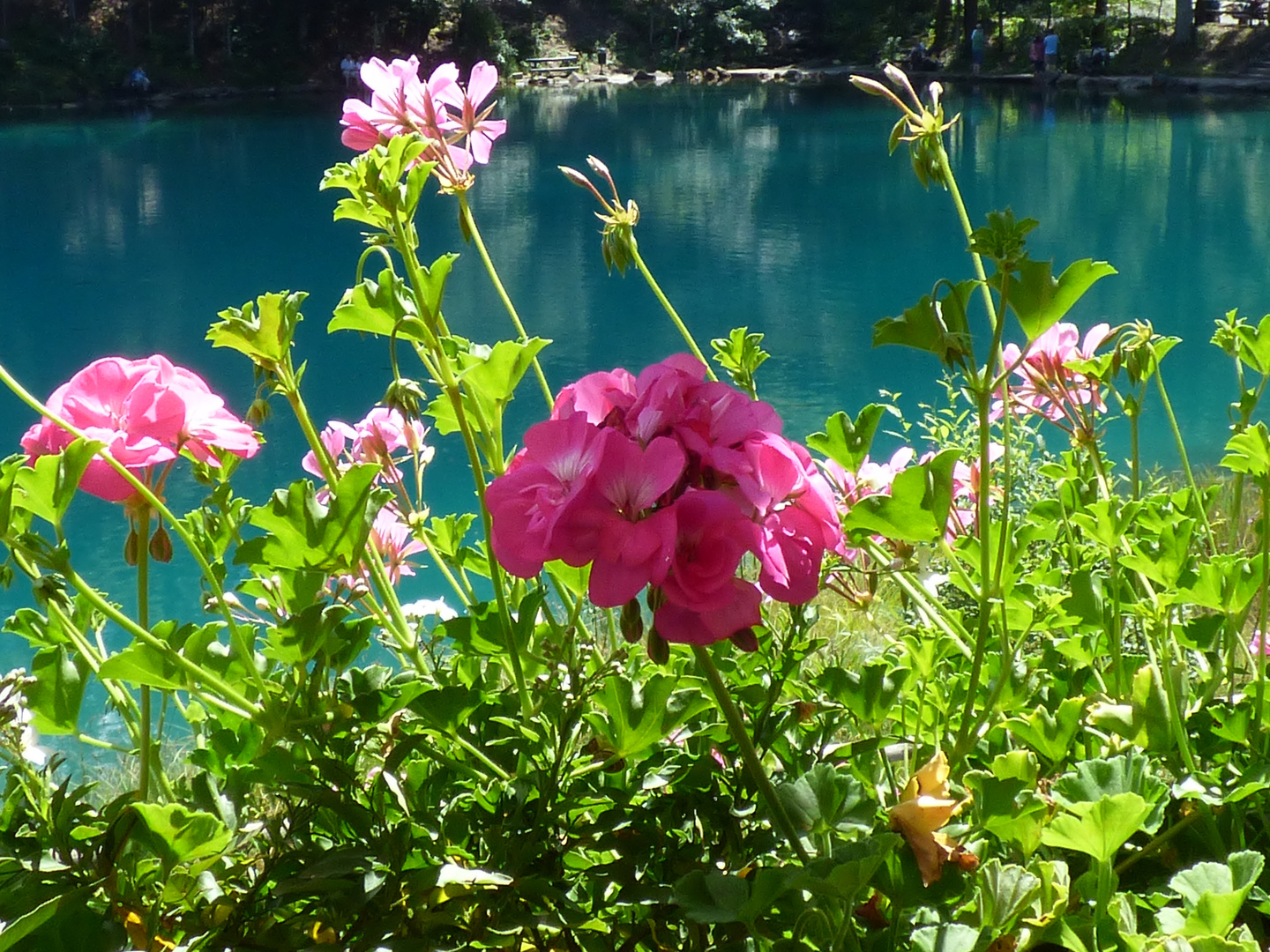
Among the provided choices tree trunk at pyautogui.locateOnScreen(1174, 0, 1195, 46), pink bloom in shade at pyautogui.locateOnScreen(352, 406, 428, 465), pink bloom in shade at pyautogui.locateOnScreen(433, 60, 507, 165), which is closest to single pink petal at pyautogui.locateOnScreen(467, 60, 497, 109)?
pink bloom in shade at pyautogui.locateOnScreen(433, 60, 507, 165)

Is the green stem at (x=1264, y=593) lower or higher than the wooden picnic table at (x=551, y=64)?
lower

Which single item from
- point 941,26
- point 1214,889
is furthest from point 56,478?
point 941,26

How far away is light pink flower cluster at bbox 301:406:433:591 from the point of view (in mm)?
892

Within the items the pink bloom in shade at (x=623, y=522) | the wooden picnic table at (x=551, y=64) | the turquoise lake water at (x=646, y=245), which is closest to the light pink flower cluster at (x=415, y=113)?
the pink bloom in shade at (x=623, y=522)

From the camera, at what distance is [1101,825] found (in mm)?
547

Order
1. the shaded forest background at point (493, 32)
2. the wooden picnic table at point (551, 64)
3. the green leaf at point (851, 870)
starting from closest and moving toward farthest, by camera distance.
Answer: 1. the green leaf at point (851, 870)
2. the shaded forest background at point (493, 32)
3. the wooden picnic table at point (551, 64)

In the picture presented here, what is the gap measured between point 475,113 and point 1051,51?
24.3m

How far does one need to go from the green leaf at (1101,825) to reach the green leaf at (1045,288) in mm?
247

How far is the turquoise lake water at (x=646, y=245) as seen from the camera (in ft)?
20.7

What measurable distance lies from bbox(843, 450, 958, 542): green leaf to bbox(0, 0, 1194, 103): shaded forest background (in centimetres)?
2309

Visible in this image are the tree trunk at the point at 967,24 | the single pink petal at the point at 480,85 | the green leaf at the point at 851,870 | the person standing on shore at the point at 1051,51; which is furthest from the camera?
the tree trunk at the point at 967,24

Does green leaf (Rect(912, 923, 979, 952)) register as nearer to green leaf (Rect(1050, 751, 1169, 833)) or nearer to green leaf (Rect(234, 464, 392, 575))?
green leaf (Rect(1050, 751, 1169, 833))

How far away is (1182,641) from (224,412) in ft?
2.09

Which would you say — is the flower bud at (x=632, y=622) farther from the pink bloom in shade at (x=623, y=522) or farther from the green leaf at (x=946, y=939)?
the green leaf at (x=946, y=939)
